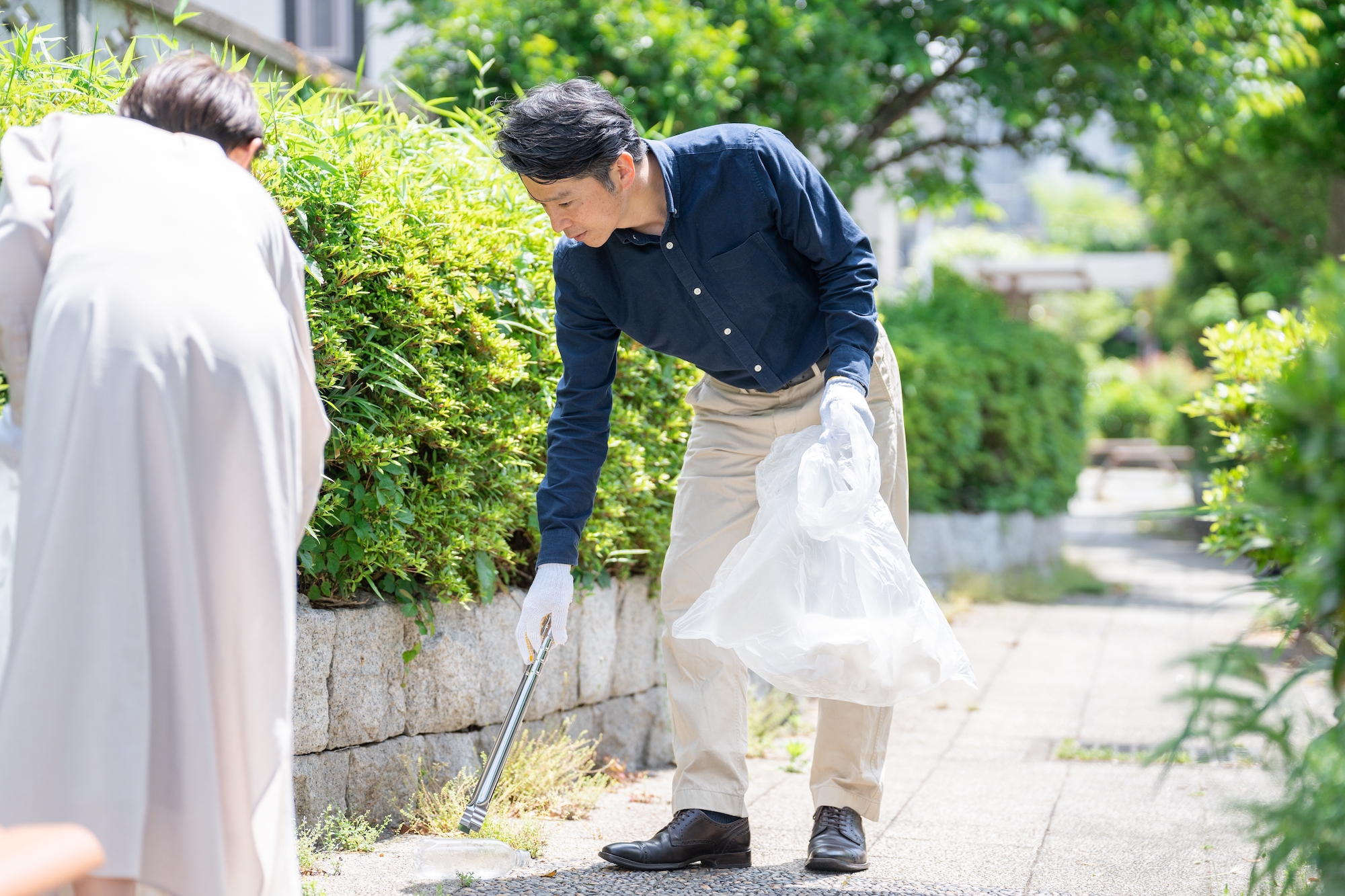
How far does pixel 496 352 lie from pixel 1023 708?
2.85 metres

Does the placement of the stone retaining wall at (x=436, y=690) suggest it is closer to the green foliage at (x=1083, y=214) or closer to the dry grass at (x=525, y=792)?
the dry grass at (x=525, y=792)

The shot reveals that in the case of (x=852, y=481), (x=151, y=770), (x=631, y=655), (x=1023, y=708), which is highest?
(x=852, y=481)

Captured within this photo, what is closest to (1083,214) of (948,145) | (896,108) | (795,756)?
(948,145)

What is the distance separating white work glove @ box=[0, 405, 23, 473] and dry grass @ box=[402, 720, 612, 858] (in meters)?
1.39

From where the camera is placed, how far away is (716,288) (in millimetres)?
2736

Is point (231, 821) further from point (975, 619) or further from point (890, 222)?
point (890, 222)

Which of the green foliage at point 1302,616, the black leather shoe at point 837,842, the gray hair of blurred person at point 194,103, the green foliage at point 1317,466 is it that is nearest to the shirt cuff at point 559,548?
the black leather shoe at point 837,842

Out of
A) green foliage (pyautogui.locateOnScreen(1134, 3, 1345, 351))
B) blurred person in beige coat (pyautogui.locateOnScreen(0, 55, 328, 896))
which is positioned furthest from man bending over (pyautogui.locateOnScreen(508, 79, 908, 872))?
green foliage (pyautogui.locateOnScreen(1134, 3, 1345, 351))

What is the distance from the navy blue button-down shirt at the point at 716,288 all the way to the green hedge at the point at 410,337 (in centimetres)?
30

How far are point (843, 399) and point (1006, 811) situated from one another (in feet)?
4.93

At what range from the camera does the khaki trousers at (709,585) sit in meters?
2.79

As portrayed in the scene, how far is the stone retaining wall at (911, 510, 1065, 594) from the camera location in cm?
711

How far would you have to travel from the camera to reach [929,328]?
780cm

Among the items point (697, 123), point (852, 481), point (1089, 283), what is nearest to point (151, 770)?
point (852, 481)
